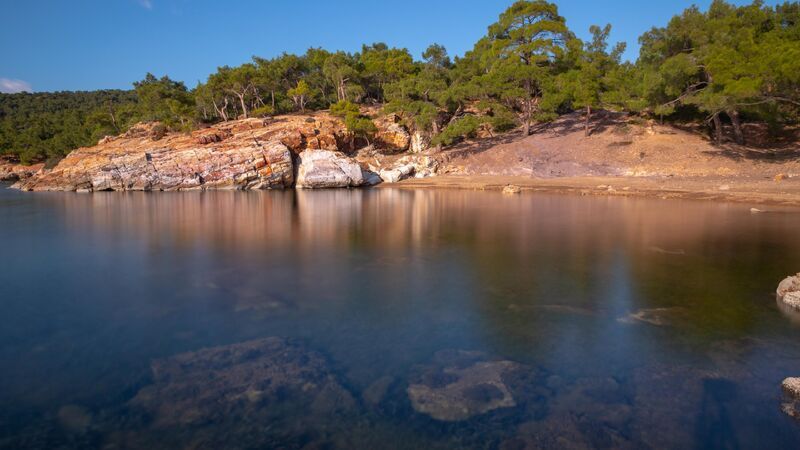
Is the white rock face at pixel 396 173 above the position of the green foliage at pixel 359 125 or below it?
below

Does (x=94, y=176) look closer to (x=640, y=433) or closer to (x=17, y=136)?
(x=640, y=433)

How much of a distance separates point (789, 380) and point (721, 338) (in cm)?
144

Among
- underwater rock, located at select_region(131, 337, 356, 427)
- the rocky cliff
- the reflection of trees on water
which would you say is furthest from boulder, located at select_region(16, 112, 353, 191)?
underwater rock, located at select_region(131, 337, 356, 427)

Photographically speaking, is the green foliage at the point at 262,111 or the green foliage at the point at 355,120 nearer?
the green foliage at the point at 355,120

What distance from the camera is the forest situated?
25.4 m

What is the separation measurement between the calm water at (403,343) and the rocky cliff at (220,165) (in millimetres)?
22033

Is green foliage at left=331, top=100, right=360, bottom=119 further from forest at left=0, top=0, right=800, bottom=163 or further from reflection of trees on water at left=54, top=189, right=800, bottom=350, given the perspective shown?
reflection of trees on water at left=54, top=189, right=800, bottom=350

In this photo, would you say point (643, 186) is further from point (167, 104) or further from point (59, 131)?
point (59, 131)

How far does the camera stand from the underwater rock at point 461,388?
479 centimetres

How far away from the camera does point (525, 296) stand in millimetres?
8469

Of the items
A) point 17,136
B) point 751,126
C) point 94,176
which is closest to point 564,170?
point 751,126

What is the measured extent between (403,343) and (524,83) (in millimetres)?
36976

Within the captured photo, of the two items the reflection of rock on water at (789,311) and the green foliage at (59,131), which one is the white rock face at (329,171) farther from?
the green foliage at (59,131)

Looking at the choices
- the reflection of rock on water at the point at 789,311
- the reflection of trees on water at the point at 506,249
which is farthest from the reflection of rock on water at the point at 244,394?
the reflection of rock on water at the point at 789,311
